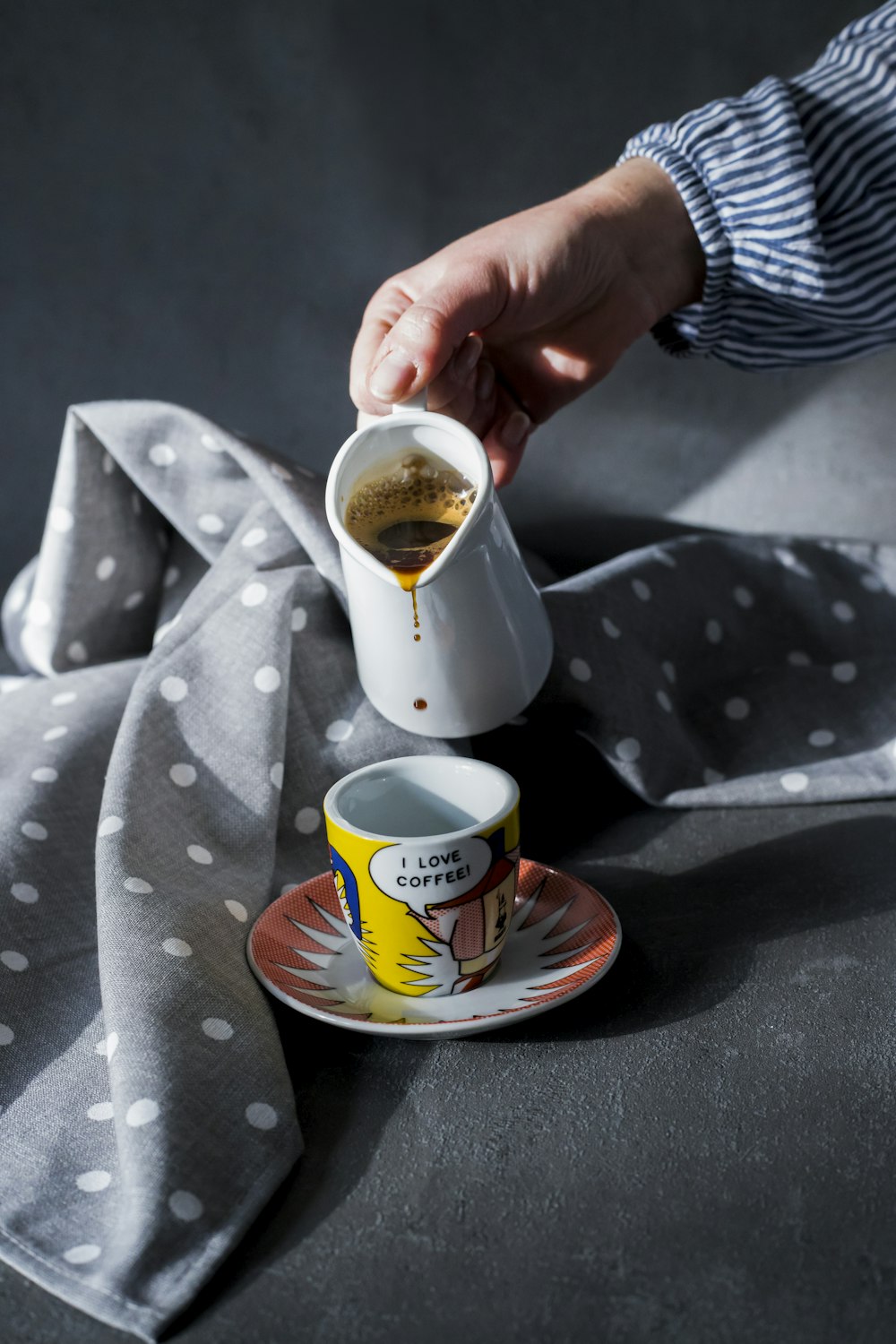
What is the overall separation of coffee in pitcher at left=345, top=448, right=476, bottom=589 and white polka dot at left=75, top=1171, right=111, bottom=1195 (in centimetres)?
31

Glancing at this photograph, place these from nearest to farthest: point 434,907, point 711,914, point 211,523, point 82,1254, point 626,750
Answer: point 82,1254
point 434,907
point 711,914
point 626,750
point 211,523

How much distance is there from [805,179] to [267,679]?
505mm

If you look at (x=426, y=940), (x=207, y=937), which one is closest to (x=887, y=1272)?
(x=426, y=940)

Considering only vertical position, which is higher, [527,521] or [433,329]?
[433,329]

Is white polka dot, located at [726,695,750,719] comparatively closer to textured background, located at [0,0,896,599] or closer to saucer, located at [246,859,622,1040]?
saucer, located at [246,859,622,1040]

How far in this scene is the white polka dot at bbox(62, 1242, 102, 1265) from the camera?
16.1 inches

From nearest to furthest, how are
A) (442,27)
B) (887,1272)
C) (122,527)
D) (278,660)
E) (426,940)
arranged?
(887,1272) → (426,940) → (278,660) → (122,527) → (442,27)

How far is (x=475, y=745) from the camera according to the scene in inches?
30.1

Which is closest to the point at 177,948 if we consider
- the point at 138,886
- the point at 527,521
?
the point at 138,886

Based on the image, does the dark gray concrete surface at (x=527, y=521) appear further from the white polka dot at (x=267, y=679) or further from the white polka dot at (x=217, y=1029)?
the white polka dot at (x=267, y=679)

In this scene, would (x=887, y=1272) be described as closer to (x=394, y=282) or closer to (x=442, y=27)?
(x=394, y=282)

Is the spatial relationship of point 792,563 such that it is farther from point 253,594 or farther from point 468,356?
point 253,594

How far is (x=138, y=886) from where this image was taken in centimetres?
57

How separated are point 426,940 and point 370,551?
20cm
